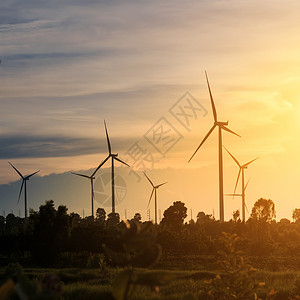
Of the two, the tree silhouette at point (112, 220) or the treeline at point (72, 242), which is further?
the tree silhouette at point (112, 220)

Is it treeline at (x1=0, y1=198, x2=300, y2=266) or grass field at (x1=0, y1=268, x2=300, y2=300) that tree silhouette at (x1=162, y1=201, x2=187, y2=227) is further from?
grass field at (x1=0, y1=268, x2=300, y2=300)

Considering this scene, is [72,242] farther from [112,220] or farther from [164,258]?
[112,220]

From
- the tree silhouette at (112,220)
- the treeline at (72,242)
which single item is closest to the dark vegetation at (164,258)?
the treeline at (72,242)

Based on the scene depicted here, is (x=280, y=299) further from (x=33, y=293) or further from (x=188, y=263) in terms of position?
(x=33, y=293)

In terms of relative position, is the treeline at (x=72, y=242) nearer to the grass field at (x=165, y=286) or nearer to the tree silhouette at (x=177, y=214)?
the tree silhouette at (x=177, y=214)

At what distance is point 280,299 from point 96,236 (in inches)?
1477

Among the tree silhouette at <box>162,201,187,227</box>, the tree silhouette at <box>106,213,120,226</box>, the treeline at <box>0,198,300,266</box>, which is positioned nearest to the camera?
the treeline at <box>0,198,300,266</box>

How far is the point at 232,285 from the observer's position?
16.1 metres

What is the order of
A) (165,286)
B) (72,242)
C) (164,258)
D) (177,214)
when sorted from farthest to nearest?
1. (177,214)
2. (72,242)
3. (164,258)
4. (165,286)

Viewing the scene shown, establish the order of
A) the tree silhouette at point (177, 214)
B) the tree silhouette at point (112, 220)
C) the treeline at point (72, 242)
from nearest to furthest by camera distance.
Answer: the treeline at point (72, 242), the tree silhouette at point (177, 214), the tree silhouette at point (112, 220)

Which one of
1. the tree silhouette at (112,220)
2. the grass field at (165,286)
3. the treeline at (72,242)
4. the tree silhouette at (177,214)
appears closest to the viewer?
the grass field at (165,286)

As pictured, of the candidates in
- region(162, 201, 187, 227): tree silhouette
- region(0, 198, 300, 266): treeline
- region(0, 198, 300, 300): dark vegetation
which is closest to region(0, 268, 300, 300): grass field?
region(0, 198, 300, 300): dark vegetation

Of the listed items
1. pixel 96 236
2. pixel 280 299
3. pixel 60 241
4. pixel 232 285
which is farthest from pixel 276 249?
pixel 232 285

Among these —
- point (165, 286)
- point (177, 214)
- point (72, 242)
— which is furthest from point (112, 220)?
point (165, 286)
